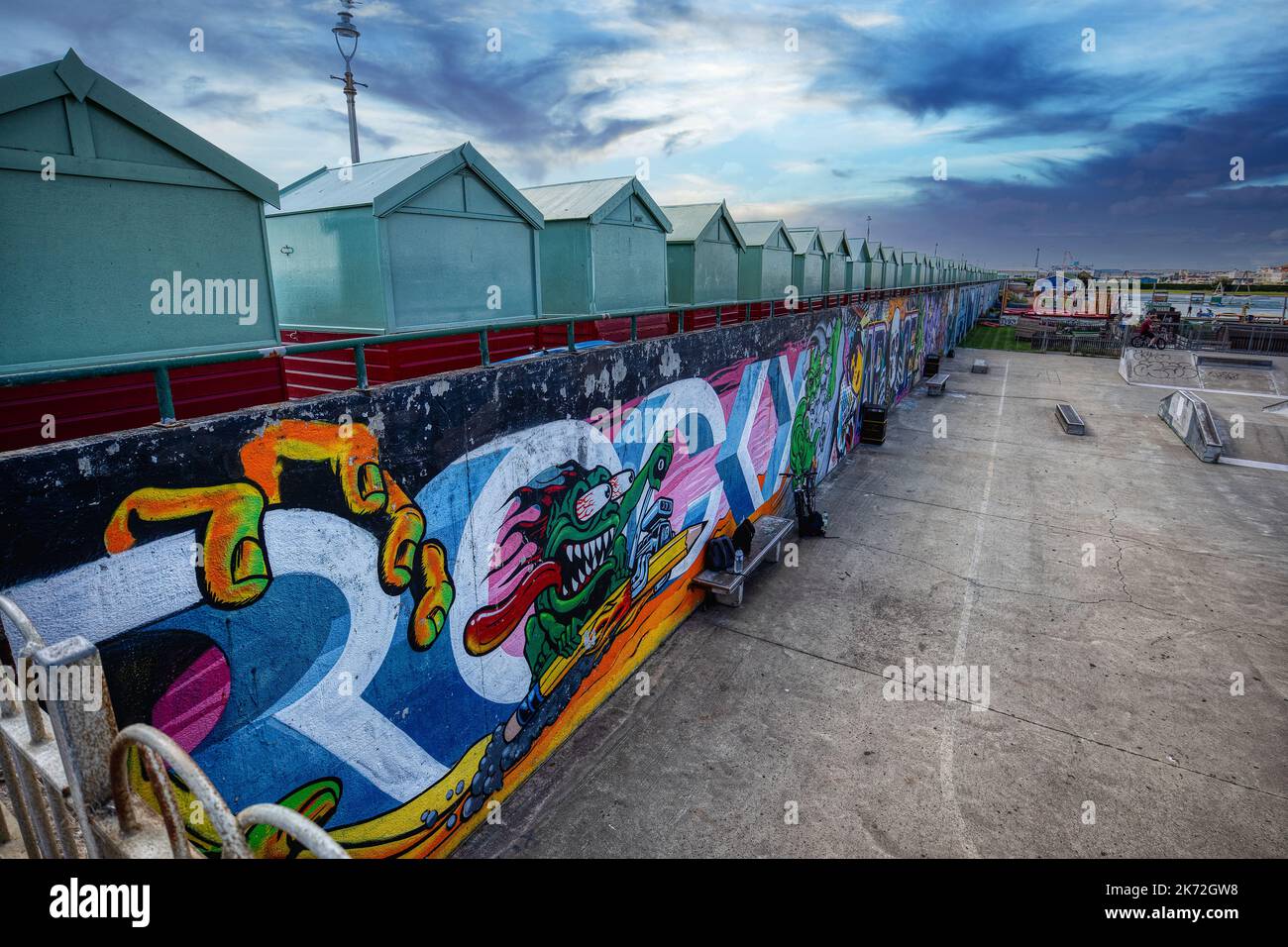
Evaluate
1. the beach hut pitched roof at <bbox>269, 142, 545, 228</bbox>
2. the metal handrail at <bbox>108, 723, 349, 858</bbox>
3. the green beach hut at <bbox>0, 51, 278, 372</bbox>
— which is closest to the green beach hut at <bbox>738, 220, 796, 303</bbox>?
the beach hut pitched roof at <bbox>269, 142, 545, 228</bbox>

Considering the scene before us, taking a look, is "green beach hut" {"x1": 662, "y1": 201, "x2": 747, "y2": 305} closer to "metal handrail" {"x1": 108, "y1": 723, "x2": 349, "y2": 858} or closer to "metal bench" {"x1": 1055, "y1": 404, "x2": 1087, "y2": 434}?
"metal handrail" {"x1": 108, "y1": 723, "x2": 349, "y2": 858}

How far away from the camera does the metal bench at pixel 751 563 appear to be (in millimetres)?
9227

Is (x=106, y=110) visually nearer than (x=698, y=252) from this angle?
Yes

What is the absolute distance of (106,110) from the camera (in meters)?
4.03

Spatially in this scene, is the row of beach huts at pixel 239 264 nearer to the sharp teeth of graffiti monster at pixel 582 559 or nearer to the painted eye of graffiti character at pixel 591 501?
the painted eye of graffiti character at pixel 591 501

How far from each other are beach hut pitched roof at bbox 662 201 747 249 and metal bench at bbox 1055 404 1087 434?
1373 centimetres

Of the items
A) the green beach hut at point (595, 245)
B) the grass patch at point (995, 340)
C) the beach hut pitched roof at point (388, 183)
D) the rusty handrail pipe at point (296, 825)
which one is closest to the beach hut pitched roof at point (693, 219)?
the green beach hut at point (595, 245)

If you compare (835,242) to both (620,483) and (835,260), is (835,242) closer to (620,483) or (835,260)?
(835,260)

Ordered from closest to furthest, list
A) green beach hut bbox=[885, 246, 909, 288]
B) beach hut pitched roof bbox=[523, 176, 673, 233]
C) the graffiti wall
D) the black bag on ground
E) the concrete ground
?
the graffiti wall < the concrete ground < beach hut pitched roof bbox=[523, 176, 673, 233] < the black bag on ground < green beach hut bbox=[885, 246, 909, 288]

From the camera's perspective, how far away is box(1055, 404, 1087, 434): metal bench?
19594 mm

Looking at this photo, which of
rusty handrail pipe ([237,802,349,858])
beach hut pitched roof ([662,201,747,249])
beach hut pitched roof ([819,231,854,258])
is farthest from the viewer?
beach hut pitched roof ([819,231,854,258])

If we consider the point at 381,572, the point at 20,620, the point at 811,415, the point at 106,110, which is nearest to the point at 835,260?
the point at 811,415

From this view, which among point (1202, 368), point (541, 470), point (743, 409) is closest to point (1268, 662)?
point (743, 409)

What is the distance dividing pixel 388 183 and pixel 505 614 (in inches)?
156
